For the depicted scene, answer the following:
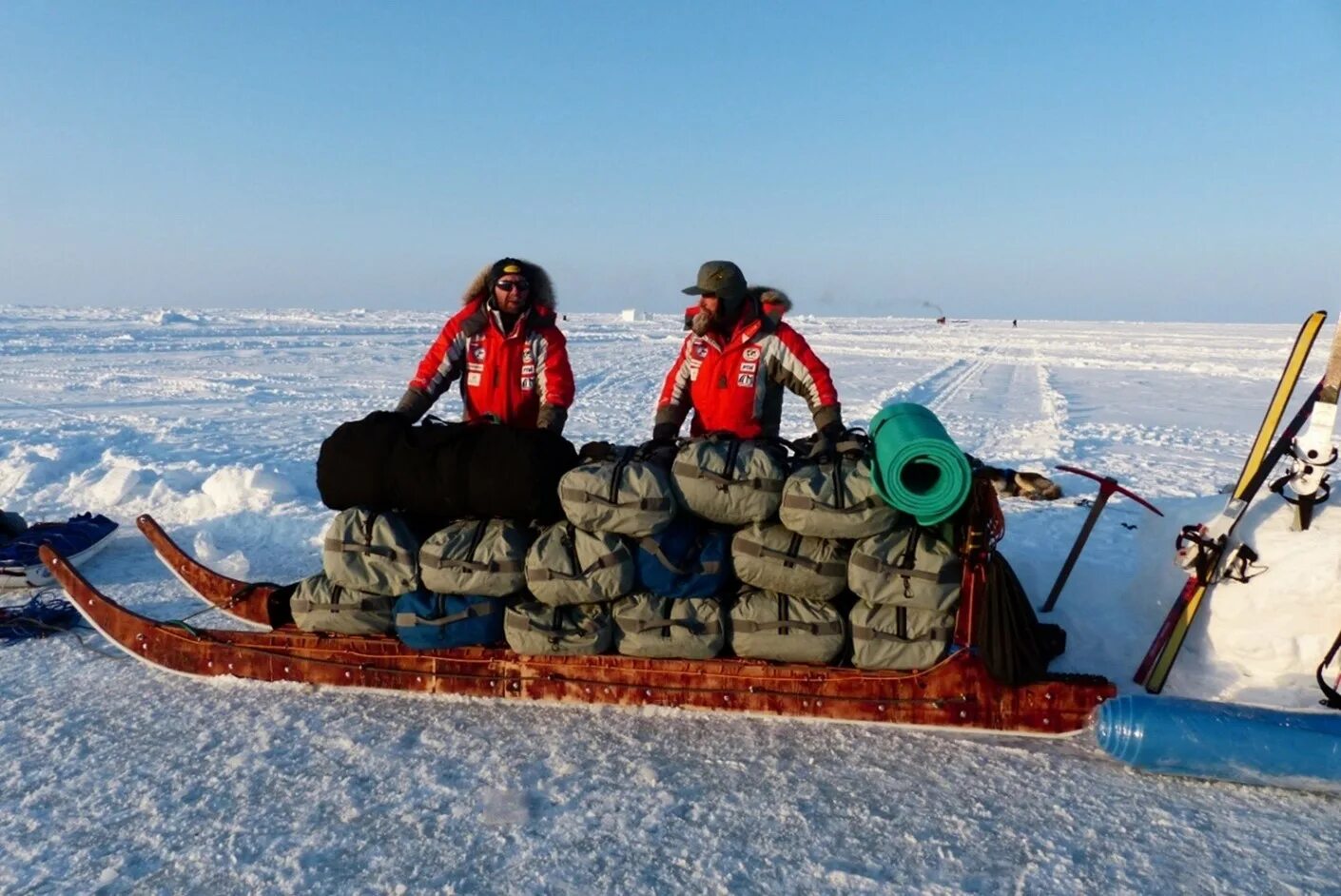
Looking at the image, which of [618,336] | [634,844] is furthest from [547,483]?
[618,336]

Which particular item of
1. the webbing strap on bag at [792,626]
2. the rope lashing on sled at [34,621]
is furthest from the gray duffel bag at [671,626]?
the rope lashing on sled at [34,621]

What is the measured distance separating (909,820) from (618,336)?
126 feet

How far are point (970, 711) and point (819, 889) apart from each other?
1.13 metres

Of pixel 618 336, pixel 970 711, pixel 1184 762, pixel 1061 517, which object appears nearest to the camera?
pixel 1184 762

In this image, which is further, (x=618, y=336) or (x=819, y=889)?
(x=618, y=336)

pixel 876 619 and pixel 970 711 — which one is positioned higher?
pixel 876 619

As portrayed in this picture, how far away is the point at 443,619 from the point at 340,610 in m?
0.51

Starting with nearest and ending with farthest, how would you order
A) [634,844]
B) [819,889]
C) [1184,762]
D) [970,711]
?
[819,889], [634,844], [1184,762], [970,711]

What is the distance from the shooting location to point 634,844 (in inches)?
102

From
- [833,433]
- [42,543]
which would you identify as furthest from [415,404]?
[42,543]

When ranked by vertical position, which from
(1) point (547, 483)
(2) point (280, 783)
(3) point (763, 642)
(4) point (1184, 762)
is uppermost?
(1) point (547, 483)

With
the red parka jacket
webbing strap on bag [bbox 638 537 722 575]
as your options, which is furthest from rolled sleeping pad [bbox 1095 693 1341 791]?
the red parka jacket

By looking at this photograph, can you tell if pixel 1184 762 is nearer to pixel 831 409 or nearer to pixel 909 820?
pixel 909 820

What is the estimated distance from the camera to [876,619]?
3.25 m
